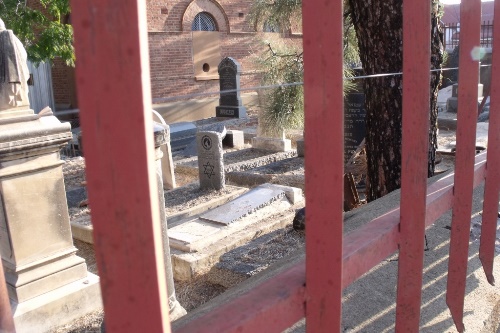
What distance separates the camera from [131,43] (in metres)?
0.69

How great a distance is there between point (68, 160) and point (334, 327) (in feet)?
28.6

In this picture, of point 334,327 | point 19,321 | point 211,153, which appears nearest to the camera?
point 334,327

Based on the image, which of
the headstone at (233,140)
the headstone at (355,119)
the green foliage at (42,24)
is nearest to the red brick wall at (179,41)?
the headstone at (233,140)

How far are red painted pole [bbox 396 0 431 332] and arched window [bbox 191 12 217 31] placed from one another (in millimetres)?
14334

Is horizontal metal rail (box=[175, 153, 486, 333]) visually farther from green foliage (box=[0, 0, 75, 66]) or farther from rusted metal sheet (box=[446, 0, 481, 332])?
Result: green foliage (box=[0, 0, 75, 66])

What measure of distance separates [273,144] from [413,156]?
7671 millimetres

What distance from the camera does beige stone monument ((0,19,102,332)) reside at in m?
3.56

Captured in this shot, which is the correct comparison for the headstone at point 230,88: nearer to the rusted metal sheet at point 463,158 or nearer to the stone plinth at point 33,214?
the stone plinth at point 33,214

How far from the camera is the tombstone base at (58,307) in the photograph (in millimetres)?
3572

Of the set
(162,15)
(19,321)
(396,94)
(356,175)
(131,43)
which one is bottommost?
(19,321)

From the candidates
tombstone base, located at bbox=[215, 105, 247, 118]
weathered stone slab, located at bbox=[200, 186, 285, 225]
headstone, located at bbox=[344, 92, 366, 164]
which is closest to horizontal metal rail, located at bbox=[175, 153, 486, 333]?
weathered stone slab, located at bbox=[200, 186, 285, 225]

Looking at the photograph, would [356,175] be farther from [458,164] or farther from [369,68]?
[458,164]

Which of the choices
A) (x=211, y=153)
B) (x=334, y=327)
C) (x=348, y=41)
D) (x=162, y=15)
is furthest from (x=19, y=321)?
(x=162, y=15)

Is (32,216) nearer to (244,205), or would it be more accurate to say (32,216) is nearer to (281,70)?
(244,205)
